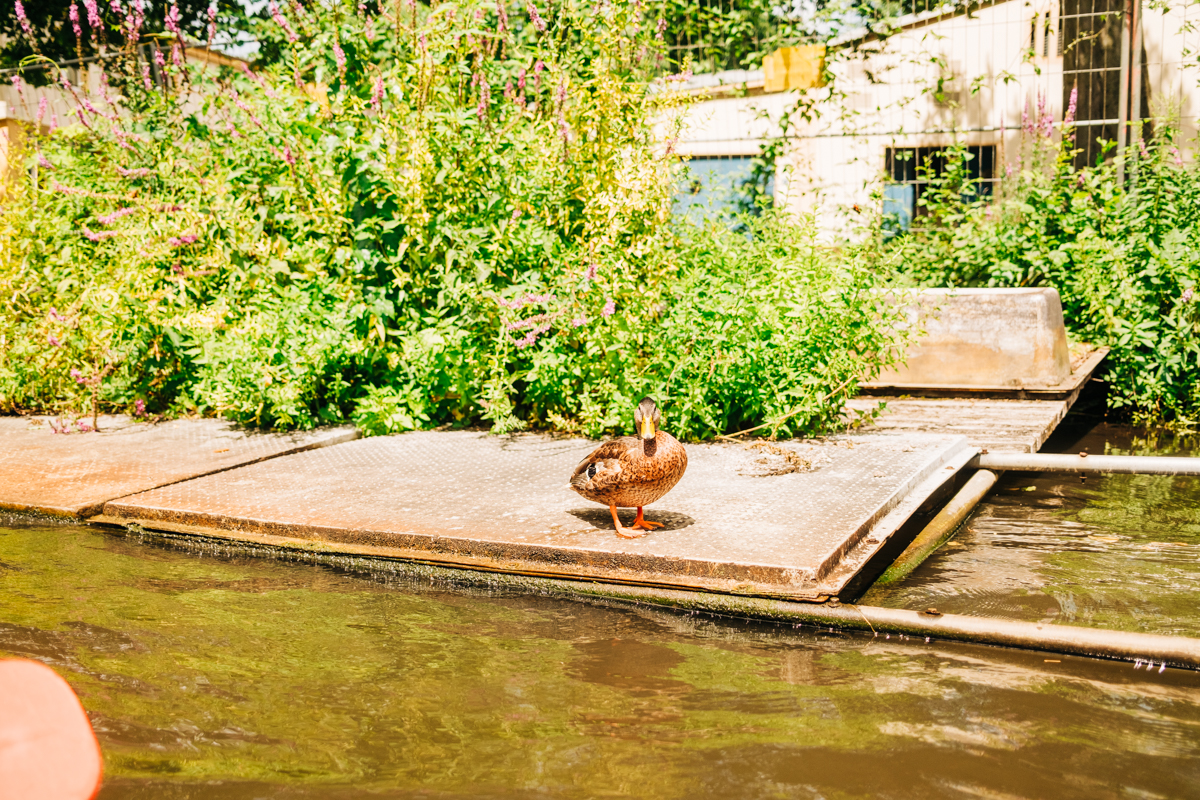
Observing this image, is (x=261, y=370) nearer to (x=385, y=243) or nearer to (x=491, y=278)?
(x=385, y=243)

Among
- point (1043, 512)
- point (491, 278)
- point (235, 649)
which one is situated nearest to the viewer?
point (235, 649)

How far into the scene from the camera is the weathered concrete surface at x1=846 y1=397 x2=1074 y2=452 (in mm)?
5098

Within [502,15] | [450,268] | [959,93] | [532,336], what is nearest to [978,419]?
[532,336]

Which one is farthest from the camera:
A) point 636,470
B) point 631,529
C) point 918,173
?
point 918,173

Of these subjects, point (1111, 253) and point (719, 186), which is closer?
point (719, 186)

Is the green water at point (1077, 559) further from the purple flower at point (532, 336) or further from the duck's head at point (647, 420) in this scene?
the purple flower at point (532, 336)

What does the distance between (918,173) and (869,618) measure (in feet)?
21.7

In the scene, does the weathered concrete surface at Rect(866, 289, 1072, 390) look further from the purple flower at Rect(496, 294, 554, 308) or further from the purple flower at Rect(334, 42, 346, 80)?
the purple flower at Rect(334, 42, 346, 80)

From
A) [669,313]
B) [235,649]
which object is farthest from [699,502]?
[235,649]

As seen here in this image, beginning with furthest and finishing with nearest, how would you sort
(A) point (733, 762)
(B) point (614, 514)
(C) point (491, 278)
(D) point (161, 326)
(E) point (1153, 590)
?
(D) point (161, 326) → (C) point (491, 278) → (B) point (614, 514) → (E) point (1153, 590) → (A) point (733, 762)

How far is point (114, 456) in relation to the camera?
527 cm

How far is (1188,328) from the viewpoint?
6320 mm

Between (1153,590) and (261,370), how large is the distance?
452 centimetres

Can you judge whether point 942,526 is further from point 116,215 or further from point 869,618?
point 116,215
